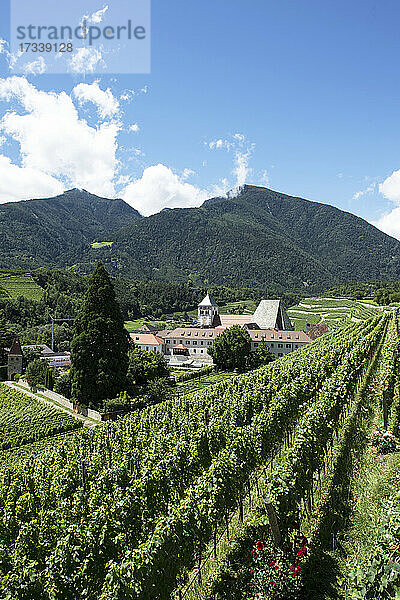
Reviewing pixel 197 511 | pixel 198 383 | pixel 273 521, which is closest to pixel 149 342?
pixel 198 383

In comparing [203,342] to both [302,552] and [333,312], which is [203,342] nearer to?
[333,312]

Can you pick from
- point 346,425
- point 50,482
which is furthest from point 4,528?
point 346,425

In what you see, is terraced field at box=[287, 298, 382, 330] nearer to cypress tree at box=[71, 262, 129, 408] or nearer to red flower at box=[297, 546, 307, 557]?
cypress tree at box=[71, 262, 129, 408]

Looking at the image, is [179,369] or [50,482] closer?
[50,482]

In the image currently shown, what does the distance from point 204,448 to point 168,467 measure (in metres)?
2.94

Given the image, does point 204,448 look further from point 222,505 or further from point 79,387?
point 79,387

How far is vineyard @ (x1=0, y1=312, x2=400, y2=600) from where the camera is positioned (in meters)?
8.43

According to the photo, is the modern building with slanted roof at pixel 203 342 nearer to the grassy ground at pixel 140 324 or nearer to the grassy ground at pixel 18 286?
the grassy ground at pixel 140 324

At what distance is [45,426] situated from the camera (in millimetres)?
30469

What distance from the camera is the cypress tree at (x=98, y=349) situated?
34781 millimetres

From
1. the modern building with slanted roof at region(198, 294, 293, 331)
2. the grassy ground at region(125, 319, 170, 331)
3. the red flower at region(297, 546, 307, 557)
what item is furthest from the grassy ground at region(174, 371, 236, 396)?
the grassy ground at region(125, 319, 170, 331)

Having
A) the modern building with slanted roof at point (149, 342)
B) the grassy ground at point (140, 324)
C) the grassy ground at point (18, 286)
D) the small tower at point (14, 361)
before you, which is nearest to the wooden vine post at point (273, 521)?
the small tower at point (14, 361)

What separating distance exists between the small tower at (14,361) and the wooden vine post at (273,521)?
162 ft

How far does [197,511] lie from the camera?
32.7 feet
